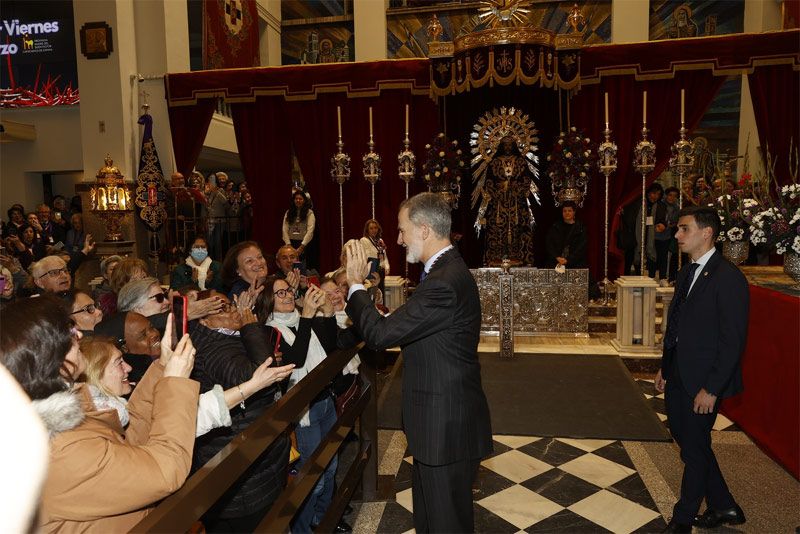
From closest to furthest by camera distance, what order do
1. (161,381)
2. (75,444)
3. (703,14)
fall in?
(75,444) < (161,381) < (703,14)

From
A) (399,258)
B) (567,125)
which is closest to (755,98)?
(567,125)

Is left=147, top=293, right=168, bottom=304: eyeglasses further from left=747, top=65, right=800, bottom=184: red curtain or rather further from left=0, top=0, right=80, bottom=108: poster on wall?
left=0, top=0, right=80, bottom=108: poster on wall

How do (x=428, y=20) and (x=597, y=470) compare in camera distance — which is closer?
(x=597, y=470)

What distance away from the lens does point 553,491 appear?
3158mm

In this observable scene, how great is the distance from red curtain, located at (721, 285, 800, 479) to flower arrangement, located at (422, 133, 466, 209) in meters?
4.07

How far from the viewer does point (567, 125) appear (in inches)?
294

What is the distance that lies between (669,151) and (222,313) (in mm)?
6719

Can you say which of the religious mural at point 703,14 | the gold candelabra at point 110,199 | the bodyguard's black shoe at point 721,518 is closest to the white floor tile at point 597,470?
the bodyguard's black shoe at point 721,518

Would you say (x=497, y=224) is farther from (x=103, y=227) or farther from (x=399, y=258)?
(x=103, y=227)

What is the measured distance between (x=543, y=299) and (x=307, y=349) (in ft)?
14.6

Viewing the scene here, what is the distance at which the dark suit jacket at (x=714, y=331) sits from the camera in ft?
8.13

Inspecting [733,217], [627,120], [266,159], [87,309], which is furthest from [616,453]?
[266,159]

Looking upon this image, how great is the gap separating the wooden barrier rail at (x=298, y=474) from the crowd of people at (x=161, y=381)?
0.07m

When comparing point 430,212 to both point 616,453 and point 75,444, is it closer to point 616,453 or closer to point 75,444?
point 75,444
